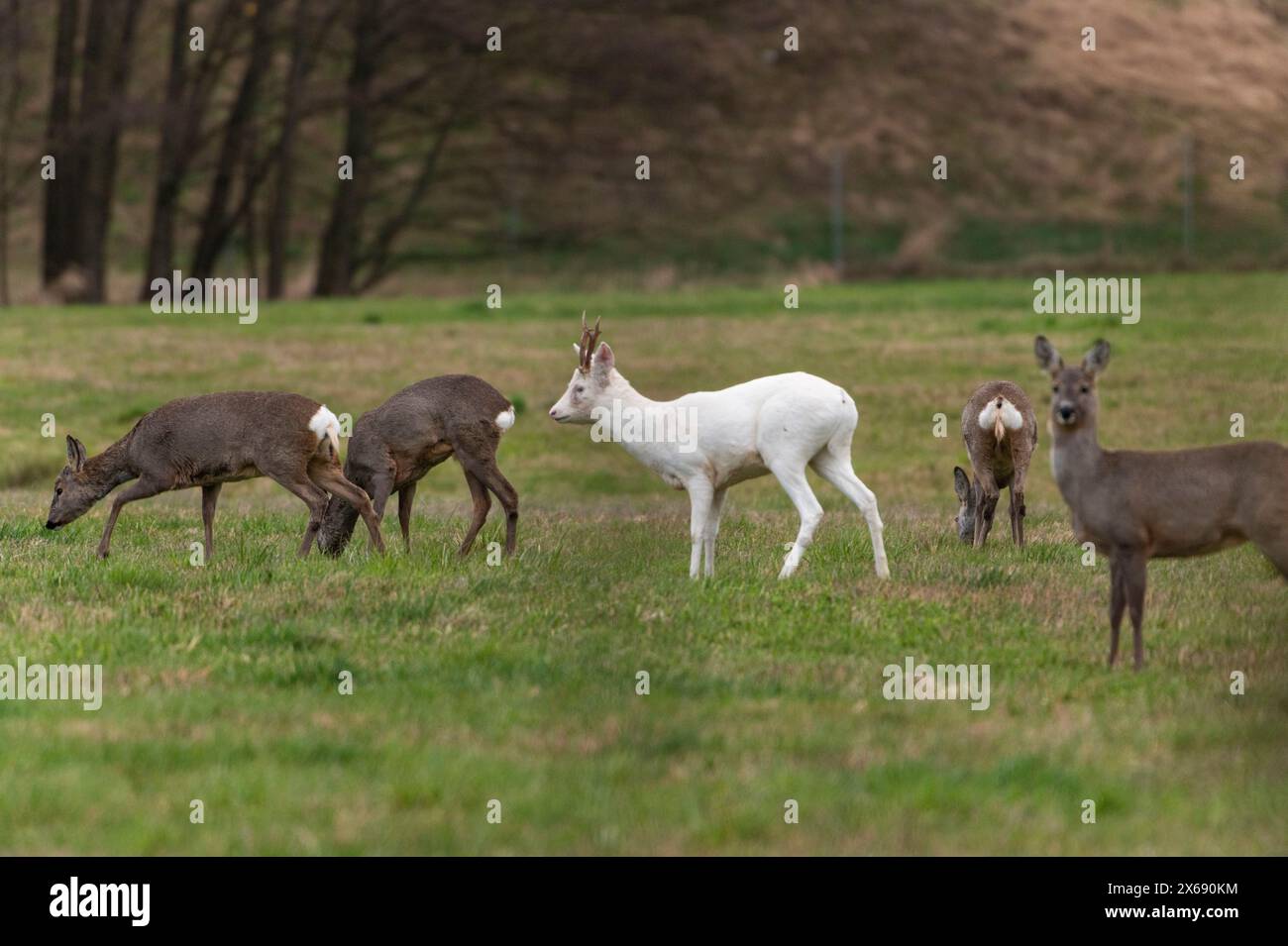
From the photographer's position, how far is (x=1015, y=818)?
6.43 m

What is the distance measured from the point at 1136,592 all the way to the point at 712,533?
10.7 feet

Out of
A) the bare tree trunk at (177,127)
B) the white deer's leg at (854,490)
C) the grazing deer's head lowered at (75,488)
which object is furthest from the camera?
the bare tree trunk at (177,127)

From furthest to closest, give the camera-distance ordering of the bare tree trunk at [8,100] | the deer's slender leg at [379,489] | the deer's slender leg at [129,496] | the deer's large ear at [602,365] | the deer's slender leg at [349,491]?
the bare tree trunk at [8,100] < the deer's slender leg at [379,489] < the deer's slender leg at [129,496] < the deer's slender leg at [349,491] < the deer's large ear at [602,365]

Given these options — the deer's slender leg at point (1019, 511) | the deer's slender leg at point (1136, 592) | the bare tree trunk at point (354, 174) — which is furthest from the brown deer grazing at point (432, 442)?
the bare tree trunk at point (354, 174)

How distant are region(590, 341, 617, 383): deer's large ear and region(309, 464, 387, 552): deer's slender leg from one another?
1639mm

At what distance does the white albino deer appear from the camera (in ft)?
34.9

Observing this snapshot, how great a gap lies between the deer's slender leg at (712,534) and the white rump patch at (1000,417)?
2044 mm

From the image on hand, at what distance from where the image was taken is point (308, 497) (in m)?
11.5

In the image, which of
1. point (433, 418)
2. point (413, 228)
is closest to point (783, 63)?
point (413, 228)

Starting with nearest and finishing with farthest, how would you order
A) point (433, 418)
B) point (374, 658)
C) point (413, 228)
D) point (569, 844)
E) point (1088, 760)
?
1. point (569, 844)
2. point (1088, 760)
3. point (374, 658)
4. point (433, 418)
5. point (413, 228)

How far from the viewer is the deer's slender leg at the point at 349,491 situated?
11.5m

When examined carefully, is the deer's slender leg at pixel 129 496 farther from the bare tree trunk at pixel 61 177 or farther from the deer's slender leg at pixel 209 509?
the bare tree trunk at pixel 61 177

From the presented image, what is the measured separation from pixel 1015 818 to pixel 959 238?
31.6 m

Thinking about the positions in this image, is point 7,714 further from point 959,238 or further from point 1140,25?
point 1140,25
